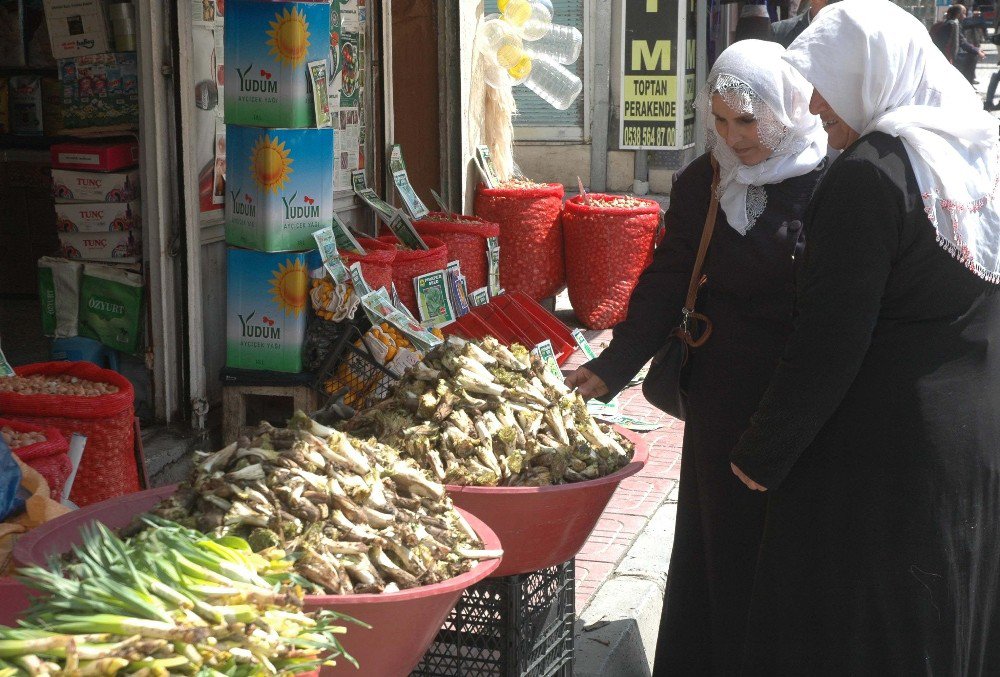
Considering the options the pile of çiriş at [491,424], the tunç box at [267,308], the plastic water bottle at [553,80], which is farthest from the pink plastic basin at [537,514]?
the plastic water bottle at [553,80]

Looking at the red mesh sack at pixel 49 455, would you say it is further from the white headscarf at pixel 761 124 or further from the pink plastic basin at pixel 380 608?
the white headscarf at pixel 761 124

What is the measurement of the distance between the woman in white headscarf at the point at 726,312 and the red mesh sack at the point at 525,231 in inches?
165

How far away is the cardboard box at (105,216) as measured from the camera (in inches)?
185

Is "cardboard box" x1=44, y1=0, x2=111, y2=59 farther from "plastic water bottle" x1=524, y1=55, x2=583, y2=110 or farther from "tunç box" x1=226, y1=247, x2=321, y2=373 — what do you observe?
"plastic water bottle" x1=524, y1=55, x2=583, y2=110

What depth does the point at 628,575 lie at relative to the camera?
4.14 meters

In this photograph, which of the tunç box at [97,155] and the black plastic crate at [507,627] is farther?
the tunç box at [97,155]

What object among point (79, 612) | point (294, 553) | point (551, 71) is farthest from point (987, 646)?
point (551, 71)

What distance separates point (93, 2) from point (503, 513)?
304 centimetres

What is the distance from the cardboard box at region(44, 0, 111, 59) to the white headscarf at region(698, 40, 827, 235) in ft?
8.72

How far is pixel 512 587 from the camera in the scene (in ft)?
9.33

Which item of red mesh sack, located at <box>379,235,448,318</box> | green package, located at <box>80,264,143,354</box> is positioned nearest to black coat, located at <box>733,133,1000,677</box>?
green package, located at <box>80,264,143,354</box>

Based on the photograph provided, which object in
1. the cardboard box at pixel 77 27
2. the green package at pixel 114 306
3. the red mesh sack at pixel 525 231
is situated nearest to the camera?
the cardboard box at pixel 77 27

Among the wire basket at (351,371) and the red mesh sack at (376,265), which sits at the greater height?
the red mesh sack at (376,265)

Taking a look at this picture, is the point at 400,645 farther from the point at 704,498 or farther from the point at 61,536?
the point at 704,498
